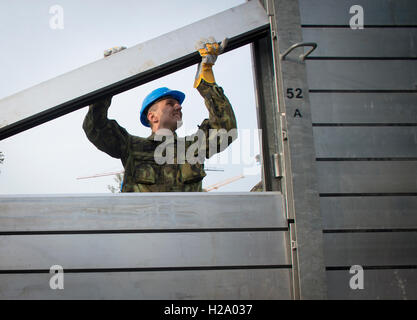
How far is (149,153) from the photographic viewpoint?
12.7 ft

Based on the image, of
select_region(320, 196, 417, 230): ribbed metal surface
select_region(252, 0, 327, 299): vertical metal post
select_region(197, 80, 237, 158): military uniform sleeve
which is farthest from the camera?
select_region(197, 80, 237, 158): military uniform sleeve

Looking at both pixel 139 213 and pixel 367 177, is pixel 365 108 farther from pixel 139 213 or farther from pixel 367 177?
pixel 139 213

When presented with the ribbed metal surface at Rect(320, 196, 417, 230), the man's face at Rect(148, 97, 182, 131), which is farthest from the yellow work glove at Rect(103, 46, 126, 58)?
the ribbed metal surface at Rect(320, 196, 417, 230)

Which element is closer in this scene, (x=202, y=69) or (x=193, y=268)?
(x=193, y=268)

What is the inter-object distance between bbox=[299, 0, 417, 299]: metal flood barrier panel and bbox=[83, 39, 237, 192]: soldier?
2.82 feet

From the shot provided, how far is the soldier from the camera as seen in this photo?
139 inches

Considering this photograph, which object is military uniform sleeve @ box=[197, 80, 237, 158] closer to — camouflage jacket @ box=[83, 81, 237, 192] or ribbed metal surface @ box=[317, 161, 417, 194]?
camouflage jacket @ box=[83, 81, 237, 192]

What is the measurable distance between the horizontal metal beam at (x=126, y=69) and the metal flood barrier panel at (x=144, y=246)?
0.74m
